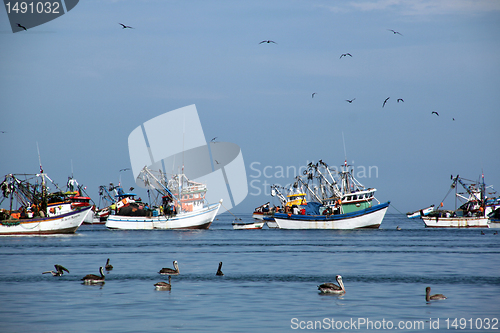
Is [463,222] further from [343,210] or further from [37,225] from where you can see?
[37,225]

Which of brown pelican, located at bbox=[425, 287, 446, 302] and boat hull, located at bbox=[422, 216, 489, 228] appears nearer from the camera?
brown pelican, located at bbox=[425, 287, 446, 302]

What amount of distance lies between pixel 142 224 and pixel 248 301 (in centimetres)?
9033

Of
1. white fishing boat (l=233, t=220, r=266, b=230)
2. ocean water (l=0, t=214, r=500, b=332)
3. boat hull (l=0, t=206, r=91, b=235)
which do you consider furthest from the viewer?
white fishing boat (l=233, t=220, r=266, b=230)

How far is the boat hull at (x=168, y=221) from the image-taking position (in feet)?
351

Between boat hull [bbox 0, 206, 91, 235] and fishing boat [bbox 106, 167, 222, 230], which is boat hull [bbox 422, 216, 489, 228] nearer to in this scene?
fishing boat [bbox 106, 167, 222, 230]

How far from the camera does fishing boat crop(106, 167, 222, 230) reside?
10781 cm

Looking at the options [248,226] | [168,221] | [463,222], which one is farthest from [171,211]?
[463,222]

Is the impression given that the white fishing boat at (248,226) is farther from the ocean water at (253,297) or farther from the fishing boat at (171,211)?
the ocean water at (253,297)

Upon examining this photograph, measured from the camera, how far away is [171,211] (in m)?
109

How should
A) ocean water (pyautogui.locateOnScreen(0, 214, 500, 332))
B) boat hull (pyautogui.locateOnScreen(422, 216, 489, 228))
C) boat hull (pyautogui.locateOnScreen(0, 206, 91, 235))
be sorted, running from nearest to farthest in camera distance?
ocean water (pyautogui.locateOnScreen(0, 214, 500, 332))
boat hull (pyautogui.locateOnScreen(0, 206, 91, 235))
boat hull (pyautogui.locateOnScreen(422, 216, 489, 228))

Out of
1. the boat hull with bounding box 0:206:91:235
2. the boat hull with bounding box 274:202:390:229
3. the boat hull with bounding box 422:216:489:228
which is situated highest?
the boat hull with bounding box 0:206:91:235

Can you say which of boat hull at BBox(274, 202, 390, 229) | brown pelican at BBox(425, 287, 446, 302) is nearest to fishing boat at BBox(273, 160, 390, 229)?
boat hull at BBox(274, 202, 390, 229)

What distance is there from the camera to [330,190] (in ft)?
350

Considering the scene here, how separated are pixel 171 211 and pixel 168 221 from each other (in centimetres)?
265
